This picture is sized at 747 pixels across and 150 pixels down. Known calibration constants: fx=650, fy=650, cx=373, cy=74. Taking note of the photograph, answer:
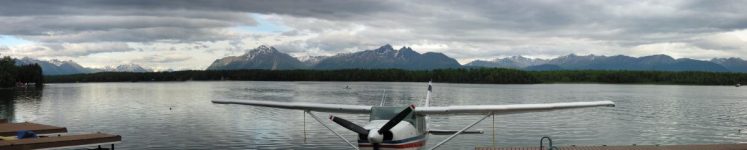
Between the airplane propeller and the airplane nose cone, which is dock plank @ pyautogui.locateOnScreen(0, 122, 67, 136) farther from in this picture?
the airplane nose cone

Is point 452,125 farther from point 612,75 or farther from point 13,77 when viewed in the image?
A: point 612,75

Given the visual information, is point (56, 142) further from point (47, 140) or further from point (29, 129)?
point (29, 129)

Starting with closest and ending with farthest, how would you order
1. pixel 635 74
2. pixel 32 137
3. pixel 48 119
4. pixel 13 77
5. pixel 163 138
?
pixel 32 137 → pixel 163 138 → pixel 48 119 → pixel 13 77 → pixel 635 74

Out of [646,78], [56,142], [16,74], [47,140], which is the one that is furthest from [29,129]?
[646,78]

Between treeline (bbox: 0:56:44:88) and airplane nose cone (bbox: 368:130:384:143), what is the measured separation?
122 metres

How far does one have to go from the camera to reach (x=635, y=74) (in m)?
179

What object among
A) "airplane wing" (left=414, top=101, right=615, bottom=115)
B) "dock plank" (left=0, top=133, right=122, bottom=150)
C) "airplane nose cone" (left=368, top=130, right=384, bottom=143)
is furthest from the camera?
"dock plank" (left=0, top=133, right=122, bottom=150)

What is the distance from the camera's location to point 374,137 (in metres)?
13.7

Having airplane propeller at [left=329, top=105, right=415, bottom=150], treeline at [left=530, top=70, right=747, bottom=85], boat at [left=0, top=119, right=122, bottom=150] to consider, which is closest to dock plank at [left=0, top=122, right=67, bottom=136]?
boat at [left=0, top=119, right=122, bottom=150]

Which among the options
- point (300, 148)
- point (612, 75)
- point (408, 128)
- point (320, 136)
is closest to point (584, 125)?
point (320, 136)

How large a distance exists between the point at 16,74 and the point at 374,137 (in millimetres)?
136326

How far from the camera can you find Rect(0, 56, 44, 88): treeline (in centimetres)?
11891

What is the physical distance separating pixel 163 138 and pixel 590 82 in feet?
556

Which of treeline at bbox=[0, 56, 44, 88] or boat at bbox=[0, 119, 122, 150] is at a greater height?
treeline at bbox=[0, 56, 44, 88]
